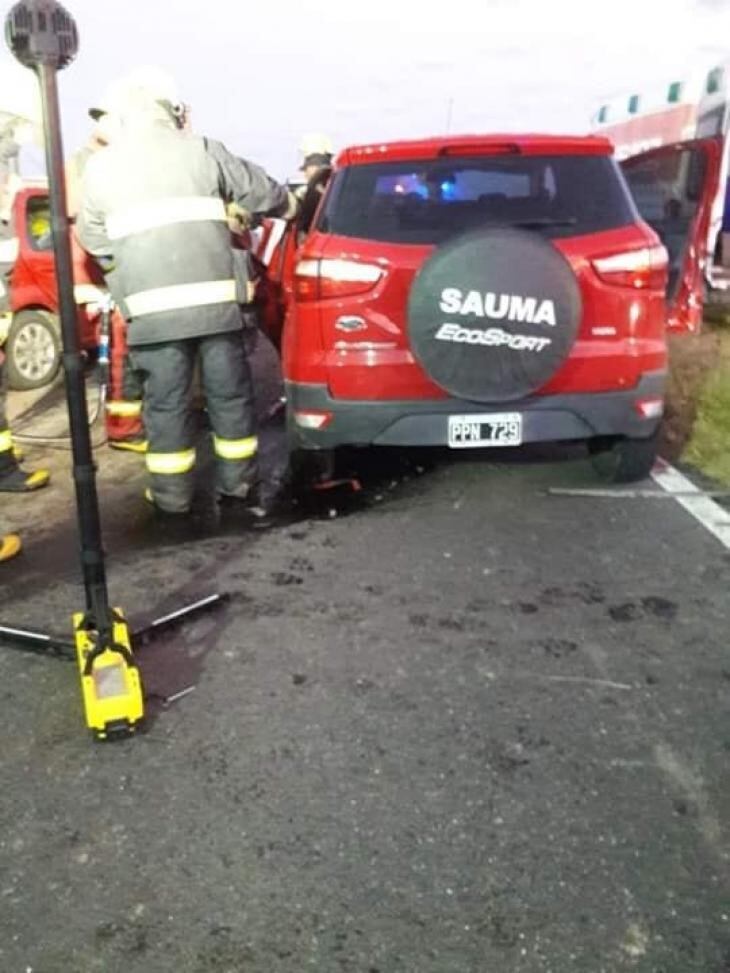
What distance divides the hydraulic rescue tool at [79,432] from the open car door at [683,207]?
7.08m

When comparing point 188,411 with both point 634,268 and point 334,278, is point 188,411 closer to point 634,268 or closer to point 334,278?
point 334,278

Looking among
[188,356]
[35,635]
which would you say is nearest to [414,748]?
[35,635]

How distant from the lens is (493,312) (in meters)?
4.42

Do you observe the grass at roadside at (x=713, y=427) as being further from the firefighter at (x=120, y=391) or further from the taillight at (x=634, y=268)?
the firefighter at (x=120, y=391)

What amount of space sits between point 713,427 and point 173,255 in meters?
3.76

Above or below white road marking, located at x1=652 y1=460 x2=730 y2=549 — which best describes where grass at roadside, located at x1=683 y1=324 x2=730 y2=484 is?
below

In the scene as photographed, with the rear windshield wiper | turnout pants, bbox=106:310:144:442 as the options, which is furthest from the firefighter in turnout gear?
the rear windshield wiper

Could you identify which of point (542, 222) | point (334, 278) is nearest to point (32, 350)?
point (334, 278)

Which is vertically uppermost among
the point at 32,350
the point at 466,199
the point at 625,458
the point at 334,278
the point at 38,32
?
the point at 38,32

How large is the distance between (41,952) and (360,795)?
0.87 m

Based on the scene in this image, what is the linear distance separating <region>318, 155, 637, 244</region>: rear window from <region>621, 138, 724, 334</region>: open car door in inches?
175

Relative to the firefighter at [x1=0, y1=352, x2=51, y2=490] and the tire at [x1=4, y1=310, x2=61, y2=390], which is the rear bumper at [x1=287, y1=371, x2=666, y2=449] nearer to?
the firefighter at [x1=0, y1=352, x2=51, y2=490]

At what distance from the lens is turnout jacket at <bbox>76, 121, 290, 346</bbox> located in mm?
4832

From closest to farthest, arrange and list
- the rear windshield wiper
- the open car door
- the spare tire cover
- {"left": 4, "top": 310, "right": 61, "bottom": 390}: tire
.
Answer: the spare tire cover < the rear windshield wiper < {"left": 4, "top": 310, "right": 61, "bottom": 390}: tire < the open car door
